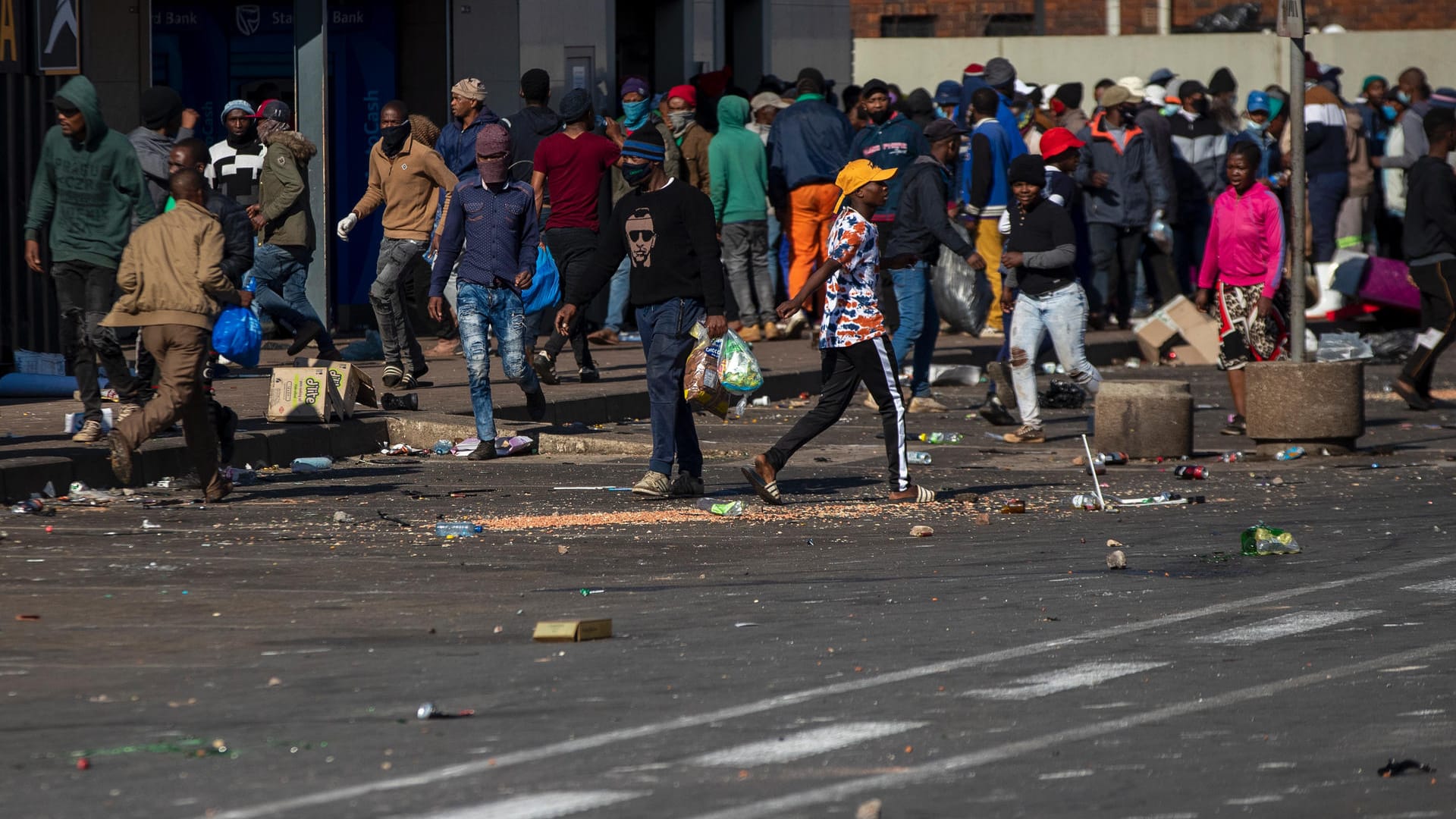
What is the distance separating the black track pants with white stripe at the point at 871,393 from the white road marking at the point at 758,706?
2.99 m

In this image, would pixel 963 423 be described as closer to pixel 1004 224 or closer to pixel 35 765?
pixel 1004 224

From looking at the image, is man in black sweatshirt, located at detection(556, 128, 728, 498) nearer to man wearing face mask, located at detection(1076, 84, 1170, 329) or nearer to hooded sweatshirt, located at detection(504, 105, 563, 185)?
hooded sweatshirt, located at detection(504, 105, 563, 185)

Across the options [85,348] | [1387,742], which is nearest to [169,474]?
[85,348]

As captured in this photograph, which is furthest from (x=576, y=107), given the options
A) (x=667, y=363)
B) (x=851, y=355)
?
(x=851, y=355)

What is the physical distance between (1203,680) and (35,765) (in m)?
3.41

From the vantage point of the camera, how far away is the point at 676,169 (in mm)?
20391

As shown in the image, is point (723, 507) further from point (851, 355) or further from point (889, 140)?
point (889, 140)

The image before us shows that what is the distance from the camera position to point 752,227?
20281 mm

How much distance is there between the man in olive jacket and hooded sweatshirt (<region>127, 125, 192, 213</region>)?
0.83 meters

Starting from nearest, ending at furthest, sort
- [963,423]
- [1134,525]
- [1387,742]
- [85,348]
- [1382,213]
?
[1387,742] < [1134,525] < [85,348] < [963,423] < [1382,213]

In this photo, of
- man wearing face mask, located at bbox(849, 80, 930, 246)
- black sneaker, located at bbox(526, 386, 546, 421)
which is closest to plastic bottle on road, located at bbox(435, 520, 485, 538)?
black sneaker, located at bbox(526, 386, 546, 421)

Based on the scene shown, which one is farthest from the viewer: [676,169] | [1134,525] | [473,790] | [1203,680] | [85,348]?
[676,169]

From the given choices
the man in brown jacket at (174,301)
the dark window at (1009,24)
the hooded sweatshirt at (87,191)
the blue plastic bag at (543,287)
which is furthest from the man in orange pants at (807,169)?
the dark window at (1009,24)

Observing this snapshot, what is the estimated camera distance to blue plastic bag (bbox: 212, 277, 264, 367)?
13.7 meters
